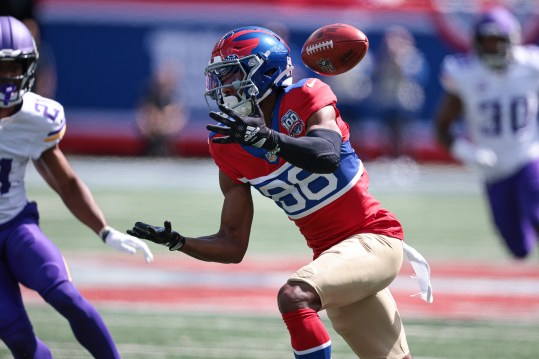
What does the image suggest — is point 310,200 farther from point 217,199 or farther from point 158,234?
point 217,199

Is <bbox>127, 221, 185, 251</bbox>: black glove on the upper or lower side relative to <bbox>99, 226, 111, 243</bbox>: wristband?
upper

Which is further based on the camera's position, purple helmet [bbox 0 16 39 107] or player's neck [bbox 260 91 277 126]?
purple helmet [bbox 0 16 39 107]

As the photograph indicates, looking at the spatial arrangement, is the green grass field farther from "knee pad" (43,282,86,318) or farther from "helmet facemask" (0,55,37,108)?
"helmet facemask" (0,55,37,108)

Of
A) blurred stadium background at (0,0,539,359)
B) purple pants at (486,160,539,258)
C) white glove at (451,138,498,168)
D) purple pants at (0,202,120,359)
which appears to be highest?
purple pants at (0,202,120,359)

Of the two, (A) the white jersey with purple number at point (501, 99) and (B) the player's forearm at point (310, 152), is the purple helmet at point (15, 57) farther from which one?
(A) the white jersey with purple number at point (501, 99)

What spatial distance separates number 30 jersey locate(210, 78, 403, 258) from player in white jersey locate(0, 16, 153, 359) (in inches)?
28.5

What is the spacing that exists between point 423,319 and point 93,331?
2.73m

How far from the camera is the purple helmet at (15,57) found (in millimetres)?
4504

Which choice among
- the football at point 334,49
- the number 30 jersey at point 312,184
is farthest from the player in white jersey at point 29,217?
the football at point 334,49

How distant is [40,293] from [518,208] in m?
4.07

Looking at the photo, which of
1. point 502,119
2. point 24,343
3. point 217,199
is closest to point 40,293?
point 24,343

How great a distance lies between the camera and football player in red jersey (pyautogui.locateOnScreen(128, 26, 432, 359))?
3893mm

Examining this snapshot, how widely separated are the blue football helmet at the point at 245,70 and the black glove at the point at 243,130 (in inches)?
15.0

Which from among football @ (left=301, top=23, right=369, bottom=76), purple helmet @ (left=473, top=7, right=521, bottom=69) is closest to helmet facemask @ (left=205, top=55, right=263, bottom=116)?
football @ (left=301, top=23, right=369, bottom=76)
